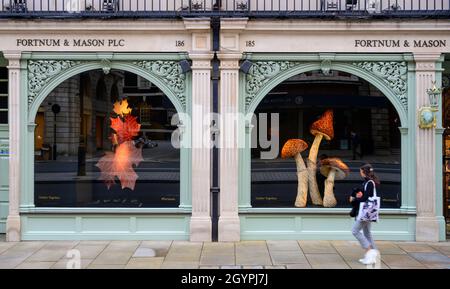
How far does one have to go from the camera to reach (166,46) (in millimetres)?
10594

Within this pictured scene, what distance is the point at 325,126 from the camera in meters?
10.9

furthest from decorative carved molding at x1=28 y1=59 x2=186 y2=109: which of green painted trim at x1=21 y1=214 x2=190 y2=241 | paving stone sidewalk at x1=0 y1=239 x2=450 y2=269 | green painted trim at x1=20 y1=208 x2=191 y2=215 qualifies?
paving stone sidewalk at x1=0 y1=239 x2=450 y2=269

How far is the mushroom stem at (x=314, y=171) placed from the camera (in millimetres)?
10859

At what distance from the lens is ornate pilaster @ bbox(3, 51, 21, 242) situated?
1056cm

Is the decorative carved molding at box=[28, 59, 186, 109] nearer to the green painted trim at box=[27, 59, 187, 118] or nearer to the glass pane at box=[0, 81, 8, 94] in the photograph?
the green painted trim at box=[27, 59, 187, 118]

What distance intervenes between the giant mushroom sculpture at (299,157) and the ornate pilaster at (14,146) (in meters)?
5.03

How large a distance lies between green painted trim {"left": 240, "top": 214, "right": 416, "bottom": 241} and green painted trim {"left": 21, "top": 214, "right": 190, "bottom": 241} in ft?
4.14

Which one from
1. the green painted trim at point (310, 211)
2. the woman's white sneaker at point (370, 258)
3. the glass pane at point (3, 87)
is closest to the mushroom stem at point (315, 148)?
the green painted trim at point (310, 211)

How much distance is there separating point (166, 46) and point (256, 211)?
353 cm

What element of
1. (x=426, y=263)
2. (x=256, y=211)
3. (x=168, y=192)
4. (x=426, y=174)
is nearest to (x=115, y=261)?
(x=168, y=192)

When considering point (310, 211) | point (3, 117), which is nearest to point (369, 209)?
point (310, 211)

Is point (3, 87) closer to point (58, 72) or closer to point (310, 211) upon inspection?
point (58, 72)

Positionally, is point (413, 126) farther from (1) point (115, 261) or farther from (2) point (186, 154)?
(1) point (115, 261)

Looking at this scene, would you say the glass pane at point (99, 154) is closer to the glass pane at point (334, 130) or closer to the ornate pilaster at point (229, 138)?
the ornate pilaster at point (229, 138)
